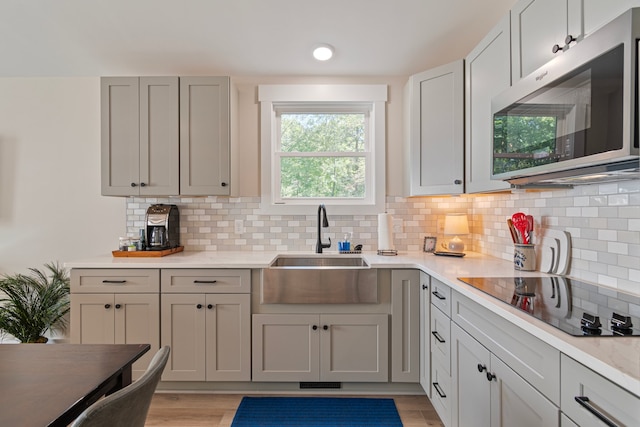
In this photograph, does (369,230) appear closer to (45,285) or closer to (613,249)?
(613,249)

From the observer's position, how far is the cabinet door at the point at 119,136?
253 cm

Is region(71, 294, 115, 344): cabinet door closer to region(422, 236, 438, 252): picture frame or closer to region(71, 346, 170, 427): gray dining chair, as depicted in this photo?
region(71, 346, 170, 427): gray dining chair

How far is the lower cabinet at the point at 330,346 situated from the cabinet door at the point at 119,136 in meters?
1.46

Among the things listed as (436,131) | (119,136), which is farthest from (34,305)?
(436,131)

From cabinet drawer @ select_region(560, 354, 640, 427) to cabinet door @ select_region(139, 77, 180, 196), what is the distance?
249 centimetres

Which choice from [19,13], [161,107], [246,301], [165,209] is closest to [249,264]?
[246,301]

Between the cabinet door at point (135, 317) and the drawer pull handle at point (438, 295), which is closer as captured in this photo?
the drawer pull handle at point (438, 295)

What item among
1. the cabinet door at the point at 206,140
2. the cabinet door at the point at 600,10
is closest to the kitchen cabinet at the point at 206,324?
the cabinet door at the point at 206,140

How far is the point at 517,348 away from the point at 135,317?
7.28ft

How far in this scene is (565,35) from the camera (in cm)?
131

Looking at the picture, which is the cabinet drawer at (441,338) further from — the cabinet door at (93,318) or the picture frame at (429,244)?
the cabinet door at (93,318)

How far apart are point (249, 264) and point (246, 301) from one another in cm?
25

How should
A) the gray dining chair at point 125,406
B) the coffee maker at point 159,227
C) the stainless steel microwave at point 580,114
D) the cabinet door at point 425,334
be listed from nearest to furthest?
1. the gray dining chair at point 125,406
2. the stainless steel microwave at point 580,114
3. the cabinet door at point 425,334
4. the coffee maker at point 159,227

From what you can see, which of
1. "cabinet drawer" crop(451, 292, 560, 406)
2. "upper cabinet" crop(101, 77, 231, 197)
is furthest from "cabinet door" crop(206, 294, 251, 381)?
"cabinet drawer" crop(451, 292, 560, 406)
